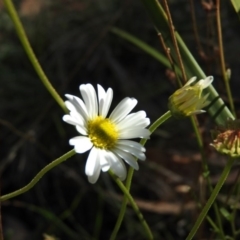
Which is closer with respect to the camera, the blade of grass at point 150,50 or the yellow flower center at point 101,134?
the yellow flower center at point 101,134

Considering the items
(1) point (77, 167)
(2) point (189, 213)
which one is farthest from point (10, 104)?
(2) point (189, 213)

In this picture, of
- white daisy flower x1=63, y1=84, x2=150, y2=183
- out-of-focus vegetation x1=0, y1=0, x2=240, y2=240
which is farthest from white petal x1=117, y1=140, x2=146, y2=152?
out-of-focus vegetation x1=0, y1=0, x2=240, y2=240

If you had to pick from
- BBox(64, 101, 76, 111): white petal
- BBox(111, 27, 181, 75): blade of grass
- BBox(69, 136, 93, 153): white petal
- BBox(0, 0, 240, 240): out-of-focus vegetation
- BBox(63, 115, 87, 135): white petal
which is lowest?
BBox(0, 0, 240, 240): out-of-focus vegetation

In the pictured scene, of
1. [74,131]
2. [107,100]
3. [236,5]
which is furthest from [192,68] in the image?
[74,131]

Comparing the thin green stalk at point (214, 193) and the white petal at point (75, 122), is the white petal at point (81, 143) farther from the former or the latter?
the thin green stalk at point (214, 193)

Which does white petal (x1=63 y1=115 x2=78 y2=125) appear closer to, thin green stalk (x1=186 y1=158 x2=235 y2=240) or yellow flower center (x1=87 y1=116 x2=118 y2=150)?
yellow flower center (x1=87 y1=116 x2=118 y2=150)

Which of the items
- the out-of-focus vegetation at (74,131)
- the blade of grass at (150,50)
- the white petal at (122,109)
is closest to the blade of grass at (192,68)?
the blade of grass at (150,50)

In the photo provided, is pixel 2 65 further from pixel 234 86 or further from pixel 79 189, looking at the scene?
pixel 234 86
